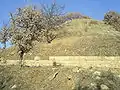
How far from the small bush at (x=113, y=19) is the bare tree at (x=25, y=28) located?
19939 millimetres

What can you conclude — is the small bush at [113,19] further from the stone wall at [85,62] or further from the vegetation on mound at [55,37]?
the stone wall at [85,62]

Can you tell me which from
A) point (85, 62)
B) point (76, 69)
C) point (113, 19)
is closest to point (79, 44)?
point (85, 62)

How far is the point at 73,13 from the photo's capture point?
57750mm

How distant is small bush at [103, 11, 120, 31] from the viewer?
156 ft

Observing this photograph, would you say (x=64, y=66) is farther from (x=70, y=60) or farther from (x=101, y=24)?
(x=101, y=24)

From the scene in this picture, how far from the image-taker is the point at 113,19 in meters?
48.7

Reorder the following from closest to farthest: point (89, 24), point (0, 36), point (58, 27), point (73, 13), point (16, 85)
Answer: point (16, 85), point (0, 36), point (58, 27), point (89, 24), point (73, 13)

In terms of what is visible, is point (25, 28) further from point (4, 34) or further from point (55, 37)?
point (55, 37)

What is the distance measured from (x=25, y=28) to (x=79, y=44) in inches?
324

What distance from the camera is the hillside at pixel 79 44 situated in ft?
102

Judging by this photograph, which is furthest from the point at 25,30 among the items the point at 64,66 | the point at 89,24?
the point at 89,24

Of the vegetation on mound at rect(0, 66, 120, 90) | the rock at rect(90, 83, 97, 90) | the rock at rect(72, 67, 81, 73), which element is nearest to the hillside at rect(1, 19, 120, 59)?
the rock at rect(72, 67, 81, 73)

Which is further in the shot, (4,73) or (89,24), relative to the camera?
(89,24)

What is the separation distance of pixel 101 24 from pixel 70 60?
21.9 metres
